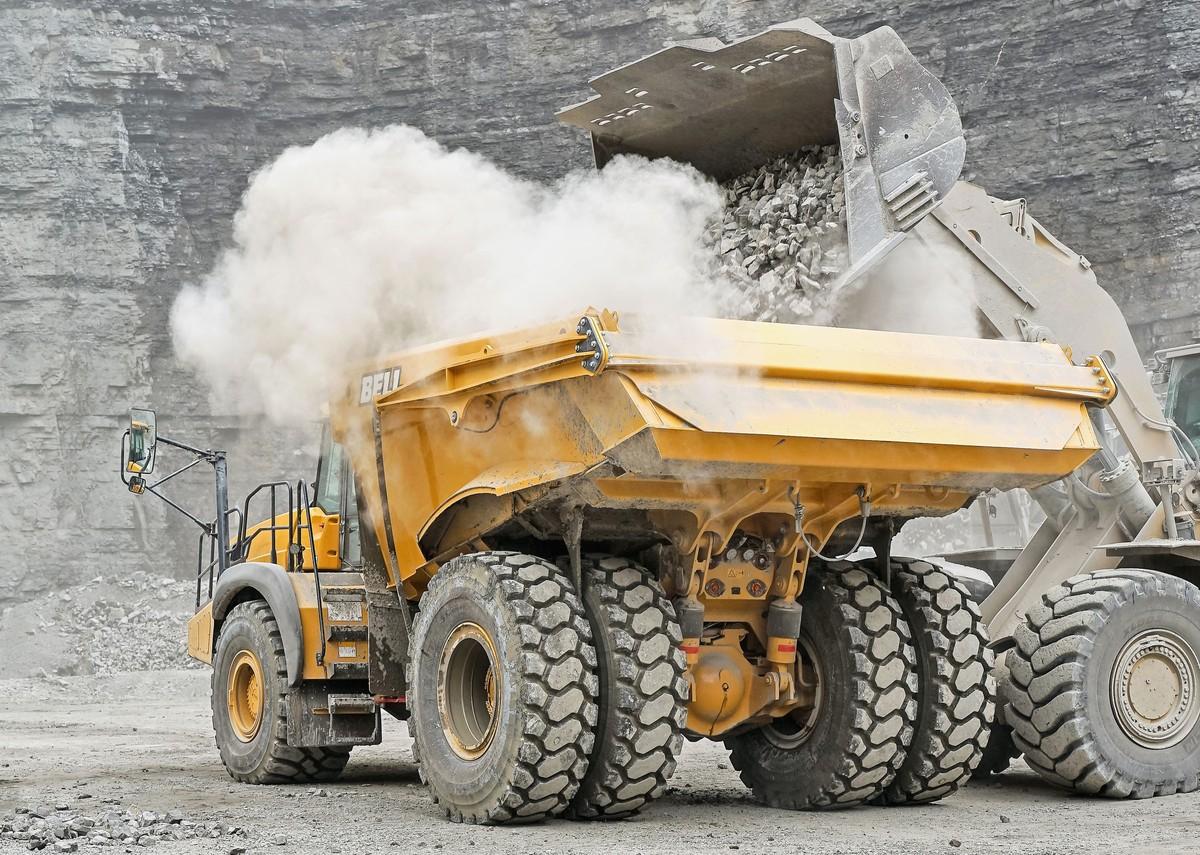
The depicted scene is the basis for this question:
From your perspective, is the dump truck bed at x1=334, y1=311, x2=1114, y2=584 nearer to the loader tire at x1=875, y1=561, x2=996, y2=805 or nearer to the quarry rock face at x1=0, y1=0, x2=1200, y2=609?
the loader tire at x1=875, y1=561, x2=996, y2=805

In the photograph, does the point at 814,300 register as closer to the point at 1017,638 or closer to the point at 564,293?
the point at 564,293

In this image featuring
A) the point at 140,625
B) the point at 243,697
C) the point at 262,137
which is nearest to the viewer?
the point at 243,697

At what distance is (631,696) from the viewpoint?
5.61m

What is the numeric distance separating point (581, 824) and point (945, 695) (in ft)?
5.60

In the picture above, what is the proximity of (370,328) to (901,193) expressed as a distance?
2.54m

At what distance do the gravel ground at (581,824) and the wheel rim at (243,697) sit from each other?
32cm

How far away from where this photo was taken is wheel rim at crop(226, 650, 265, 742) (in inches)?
310

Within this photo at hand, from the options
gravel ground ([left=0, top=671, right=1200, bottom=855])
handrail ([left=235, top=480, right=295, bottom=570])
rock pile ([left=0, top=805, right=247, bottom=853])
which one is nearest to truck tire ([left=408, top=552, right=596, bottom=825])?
gravel ground ([left=0, top=671, right=1200, bottom=855])

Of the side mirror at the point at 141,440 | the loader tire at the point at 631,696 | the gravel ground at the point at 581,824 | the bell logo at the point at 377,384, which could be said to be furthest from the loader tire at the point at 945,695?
the side mirror at the point at 141,440

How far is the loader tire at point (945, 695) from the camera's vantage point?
20.6 feet

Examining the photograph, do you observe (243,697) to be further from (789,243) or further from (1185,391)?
(1185,391)

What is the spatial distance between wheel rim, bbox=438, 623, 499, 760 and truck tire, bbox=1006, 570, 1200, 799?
2499 millimetres

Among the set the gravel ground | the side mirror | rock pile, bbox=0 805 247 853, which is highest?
the side mirror

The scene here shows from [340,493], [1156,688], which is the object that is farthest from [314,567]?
[1156,688]
